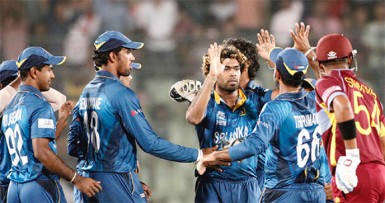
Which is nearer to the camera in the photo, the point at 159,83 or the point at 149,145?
the point at 149,145

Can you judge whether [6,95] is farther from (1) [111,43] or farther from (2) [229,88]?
(2) [229,88]

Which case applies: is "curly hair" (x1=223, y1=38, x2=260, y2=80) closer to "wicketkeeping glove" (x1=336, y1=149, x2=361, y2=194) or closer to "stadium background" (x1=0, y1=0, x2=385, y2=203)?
"wicketkeeping glove" (x1=336, y1=149, x2=361, y2=194)

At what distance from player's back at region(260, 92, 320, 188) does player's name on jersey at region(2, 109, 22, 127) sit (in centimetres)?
→ 225

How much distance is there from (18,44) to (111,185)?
20.2 feet

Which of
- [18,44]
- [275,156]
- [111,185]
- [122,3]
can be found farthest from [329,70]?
[122,3]

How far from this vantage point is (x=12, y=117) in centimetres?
784

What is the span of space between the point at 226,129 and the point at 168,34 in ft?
21.8

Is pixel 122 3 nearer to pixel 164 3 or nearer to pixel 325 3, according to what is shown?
pixel 164 3

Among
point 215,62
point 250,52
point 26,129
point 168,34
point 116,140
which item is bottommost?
point 116,140

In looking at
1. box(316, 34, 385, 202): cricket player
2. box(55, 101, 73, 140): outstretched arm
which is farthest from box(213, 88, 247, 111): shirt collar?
box(55, 101, 73, 140): outstretched arm

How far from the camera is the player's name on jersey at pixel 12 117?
7.79 m

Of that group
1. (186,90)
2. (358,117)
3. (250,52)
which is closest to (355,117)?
(358,117)

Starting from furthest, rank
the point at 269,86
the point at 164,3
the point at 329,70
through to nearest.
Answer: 1. the point at 164,3
2. the point at 269,86
3. the point at 329,70

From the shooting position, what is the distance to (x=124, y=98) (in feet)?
24.8
